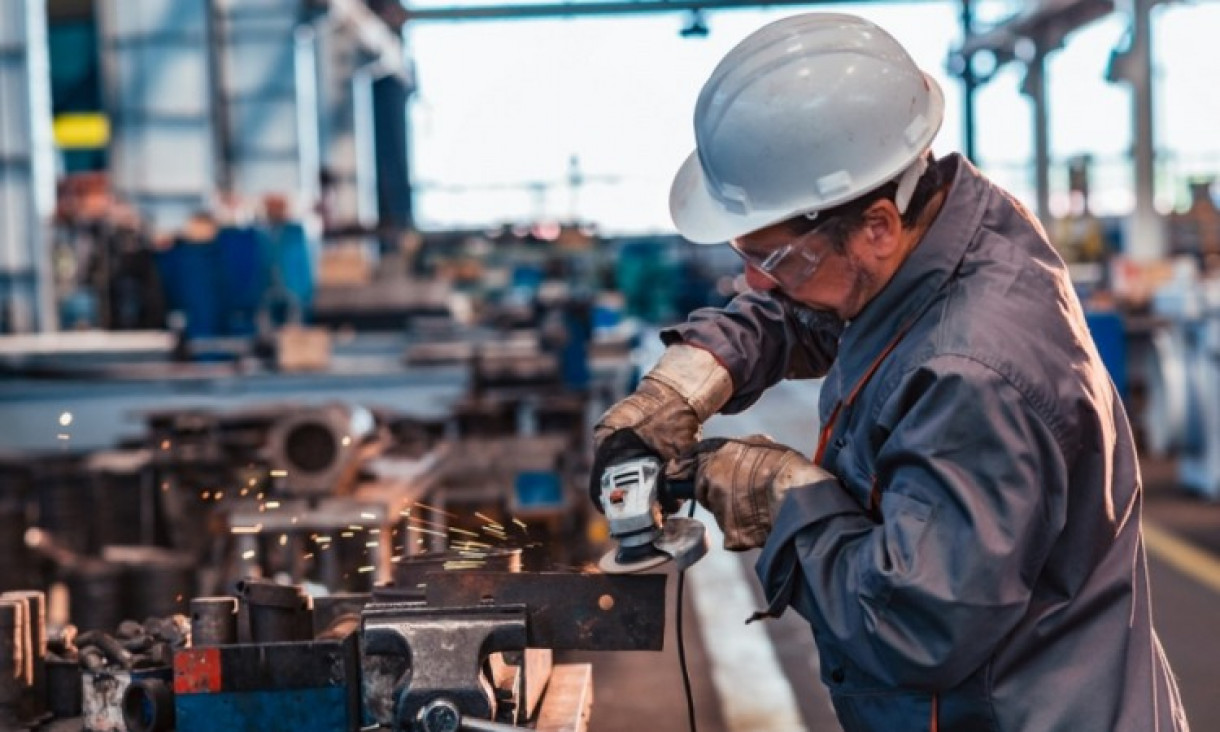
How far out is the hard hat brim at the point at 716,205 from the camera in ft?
5.41

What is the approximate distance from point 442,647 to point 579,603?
18 cm

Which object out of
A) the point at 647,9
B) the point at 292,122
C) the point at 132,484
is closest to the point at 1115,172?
the point at 292,122

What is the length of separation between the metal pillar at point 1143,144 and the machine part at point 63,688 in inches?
344

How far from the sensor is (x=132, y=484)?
574 cm

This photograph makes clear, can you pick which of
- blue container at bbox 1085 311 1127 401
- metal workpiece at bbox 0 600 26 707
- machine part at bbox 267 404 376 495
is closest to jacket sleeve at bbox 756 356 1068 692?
metal workpiece at bbox 0 600 26 707

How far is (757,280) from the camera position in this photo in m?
1.75

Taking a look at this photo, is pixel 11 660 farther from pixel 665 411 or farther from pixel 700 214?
pixel 700 214

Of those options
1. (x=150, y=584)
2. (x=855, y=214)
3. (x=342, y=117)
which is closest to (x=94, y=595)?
(x=150, y=584)

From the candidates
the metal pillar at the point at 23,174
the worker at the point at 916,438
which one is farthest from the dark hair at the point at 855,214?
the metal pillar at the point at 23,174

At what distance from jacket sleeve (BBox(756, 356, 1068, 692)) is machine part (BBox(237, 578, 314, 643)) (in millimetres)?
836

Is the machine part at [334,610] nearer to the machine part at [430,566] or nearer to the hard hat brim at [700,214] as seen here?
the machine part at [430,566]

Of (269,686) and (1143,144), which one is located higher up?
(1143,144)

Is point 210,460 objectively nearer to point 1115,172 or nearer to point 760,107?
point 760,107

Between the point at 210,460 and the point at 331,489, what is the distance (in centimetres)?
134
